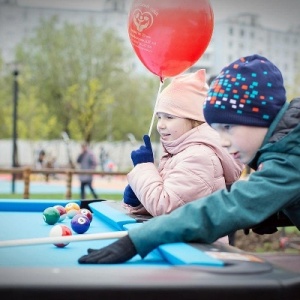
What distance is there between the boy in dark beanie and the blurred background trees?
2536 cm

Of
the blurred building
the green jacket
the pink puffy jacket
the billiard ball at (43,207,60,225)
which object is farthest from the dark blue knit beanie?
the blurred building

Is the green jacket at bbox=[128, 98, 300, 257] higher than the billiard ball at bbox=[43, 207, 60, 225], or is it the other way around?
the green jacket at bbox=[128, 98, 300, 257]

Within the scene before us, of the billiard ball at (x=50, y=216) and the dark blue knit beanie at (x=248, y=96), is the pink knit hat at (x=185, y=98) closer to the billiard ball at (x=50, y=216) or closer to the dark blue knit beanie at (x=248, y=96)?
the billiard ball at (x=50, y=216)

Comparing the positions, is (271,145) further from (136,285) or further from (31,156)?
(31,156)

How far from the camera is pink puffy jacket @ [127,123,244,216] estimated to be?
2.42 m

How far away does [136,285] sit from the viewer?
4.09 feet

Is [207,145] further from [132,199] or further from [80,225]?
[80,225]

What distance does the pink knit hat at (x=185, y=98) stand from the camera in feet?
8.92

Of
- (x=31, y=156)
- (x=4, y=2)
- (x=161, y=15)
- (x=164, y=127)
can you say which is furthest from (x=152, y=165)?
(x=4, y=2)

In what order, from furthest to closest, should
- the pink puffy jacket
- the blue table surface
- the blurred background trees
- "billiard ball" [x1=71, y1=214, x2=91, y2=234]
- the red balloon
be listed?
the blurred background trees
the red balloon
the pink puffy jacket
"billiard ball" [x1=71, y1=214, x2=91, y2=234]
the blue table surface

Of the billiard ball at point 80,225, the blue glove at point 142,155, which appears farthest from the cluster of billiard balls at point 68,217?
the blue glove at point 142,155

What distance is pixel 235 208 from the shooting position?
1613 mm

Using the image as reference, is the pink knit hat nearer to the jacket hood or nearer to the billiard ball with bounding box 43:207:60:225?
the jacket hood

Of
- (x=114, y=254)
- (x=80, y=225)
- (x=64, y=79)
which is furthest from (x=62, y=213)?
(x=64, y=79)
